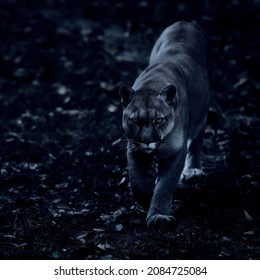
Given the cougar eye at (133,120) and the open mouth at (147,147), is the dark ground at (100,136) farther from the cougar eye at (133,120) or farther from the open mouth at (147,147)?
the cougar eye at (133,120)

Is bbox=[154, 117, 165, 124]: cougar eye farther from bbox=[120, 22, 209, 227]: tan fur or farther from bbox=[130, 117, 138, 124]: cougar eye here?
bbox=[130, 117, 138, 124]: cougar eye

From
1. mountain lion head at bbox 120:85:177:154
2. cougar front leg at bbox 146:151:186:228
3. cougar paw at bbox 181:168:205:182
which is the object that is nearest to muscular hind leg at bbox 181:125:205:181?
cougar paw at bbox 181:168:205:182

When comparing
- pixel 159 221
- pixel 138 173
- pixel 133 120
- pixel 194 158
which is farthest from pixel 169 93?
pixel 194 158

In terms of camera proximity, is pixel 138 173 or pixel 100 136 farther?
pixel 100 136

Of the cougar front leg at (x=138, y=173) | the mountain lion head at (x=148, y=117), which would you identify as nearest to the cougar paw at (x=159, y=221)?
the cougar front leg at (x=138, y=173)

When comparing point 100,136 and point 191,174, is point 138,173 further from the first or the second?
point 100,136

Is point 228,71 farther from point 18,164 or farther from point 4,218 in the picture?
point 4,218

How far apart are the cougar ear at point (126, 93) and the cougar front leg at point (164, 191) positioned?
602 mm

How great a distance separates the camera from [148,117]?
471 cm

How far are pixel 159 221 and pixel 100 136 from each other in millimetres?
2709

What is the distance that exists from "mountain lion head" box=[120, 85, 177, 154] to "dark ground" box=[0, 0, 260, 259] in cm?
72

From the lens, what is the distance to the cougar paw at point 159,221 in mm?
4836
